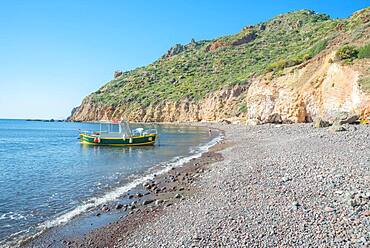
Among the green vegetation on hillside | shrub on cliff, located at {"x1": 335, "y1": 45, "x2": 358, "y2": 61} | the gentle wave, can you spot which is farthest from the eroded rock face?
the green vegetation on hillside

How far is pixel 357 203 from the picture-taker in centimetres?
794

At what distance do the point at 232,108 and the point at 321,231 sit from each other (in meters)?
66.3

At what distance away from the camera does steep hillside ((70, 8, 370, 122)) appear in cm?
3381

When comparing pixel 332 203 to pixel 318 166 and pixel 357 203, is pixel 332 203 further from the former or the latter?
pixel 318 166

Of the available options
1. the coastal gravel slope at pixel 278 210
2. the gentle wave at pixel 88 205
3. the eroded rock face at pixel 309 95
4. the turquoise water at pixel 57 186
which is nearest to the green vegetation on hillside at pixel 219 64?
the eroded rock face at pixel 309 95

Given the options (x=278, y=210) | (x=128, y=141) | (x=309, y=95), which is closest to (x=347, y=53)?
(x=309, y=95)

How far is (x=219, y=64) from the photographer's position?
317 ft

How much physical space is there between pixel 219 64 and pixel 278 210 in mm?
90593

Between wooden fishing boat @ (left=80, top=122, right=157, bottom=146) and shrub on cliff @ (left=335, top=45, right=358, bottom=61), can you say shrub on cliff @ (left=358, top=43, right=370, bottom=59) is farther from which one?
wooden fishing boat @ (left=80, top=122, right=157, bottom=146)

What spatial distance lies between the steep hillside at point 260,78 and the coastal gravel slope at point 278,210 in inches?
725

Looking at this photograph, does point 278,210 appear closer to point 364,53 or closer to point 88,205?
point 88,205

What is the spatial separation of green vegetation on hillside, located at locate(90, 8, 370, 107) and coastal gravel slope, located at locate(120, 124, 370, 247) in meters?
56.3

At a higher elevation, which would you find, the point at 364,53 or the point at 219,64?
the point at 219,64

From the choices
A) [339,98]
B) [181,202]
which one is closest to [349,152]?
[181,202]
